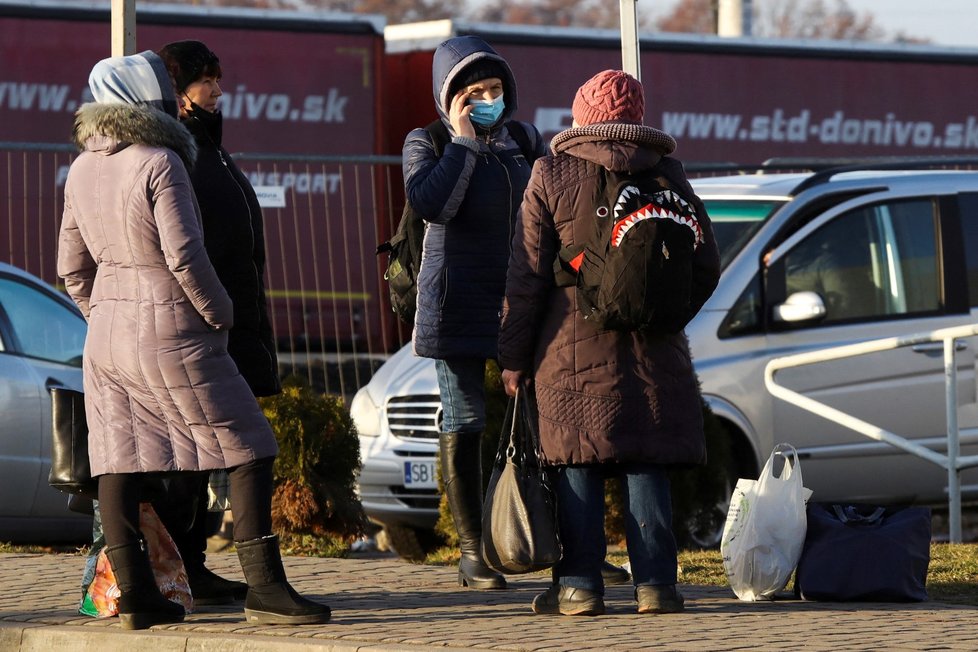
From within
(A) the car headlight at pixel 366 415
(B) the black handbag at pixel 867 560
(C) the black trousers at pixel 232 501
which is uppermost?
(A) the car headlight at pixel 366 415

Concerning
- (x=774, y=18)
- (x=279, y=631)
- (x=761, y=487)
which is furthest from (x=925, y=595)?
(x=774, y=18)

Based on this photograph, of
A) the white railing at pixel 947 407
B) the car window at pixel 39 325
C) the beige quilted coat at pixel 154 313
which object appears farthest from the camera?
the car window at pixel 39 325

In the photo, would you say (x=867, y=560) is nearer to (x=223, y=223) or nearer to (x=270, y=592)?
(x=270, y=592)

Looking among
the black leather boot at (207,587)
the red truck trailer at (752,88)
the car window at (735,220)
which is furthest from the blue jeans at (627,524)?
the red truck trailer at (752,88)

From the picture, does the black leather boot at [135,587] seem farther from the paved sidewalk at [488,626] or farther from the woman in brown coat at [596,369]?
the woman in brown coat at [596,369]

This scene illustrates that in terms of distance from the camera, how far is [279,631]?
5.62m

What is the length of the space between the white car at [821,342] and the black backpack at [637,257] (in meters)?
3.20

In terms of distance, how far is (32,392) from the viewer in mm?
8750

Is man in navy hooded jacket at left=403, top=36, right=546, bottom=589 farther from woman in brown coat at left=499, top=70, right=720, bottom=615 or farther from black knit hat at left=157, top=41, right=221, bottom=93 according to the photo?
black knit hat at left=157, top=41, right=221, bottom=93

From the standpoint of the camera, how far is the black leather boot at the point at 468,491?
6586 mm

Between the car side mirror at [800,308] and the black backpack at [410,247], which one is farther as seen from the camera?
the car side mirror at [800,308]

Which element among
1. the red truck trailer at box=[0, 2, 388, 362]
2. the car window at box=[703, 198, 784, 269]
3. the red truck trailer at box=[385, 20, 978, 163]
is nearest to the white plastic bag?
the car window at box=[703, 198, 784, 269]

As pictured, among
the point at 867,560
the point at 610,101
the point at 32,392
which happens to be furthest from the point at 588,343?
the point at 32,392

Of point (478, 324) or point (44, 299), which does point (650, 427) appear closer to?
point (478, 324)
